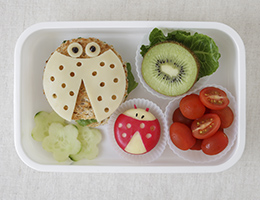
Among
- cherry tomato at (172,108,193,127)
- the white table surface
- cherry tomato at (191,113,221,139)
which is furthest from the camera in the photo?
the white table surface

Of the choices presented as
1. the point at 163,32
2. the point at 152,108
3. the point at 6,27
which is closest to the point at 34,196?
the point at 152,108

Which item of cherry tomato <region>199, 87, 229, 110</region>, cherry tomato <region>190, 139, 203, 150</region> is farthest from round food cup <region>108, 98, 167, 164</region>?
cherry tomato <region>199, 87, 229, 110</region>

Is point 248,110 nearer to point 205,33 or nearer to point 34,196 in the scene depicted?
point 205,33

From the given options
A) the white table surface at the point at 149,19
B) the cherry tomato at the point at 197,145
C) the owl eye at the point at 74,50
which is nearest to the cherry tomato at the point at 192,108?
the cherry tomato at the point at 197,145

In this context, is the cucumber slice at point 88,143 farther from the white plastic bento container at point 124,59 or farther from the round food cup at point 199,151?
the round food cup at point 199,151

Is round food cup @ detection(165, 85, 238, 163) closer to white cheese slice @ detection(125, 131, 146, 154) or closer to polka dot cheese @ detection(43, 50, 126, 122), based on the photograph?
white cheese slice @ detection(125, 131, 146, 154)
